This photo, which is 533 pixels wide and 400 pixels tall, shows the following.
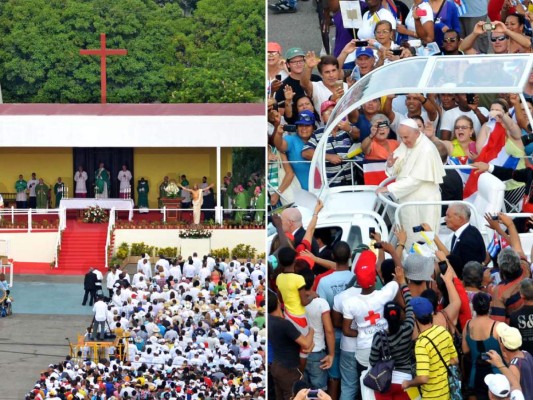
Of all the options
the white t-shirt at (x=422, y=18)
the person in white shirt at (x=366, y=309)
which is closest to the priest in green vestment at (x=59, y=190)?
the white t-shirt at (x=422, y=18)

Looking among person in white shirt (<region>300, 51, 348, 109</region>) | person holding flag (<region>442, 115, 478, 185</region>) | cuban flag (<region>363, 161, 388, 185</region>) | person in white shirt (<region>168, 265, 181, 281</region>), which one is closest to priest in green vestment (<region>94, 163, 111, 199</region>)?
person in white shirt (<region>168, 265, 181, 281</region>)

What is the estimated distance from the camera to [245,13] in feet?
162

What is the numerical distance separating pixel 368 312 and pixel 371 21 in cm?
354

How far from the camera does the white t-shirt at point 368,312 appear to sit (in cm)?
782

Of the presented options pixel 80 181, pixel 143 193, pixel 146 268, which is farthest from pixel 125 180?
pixel 146 268

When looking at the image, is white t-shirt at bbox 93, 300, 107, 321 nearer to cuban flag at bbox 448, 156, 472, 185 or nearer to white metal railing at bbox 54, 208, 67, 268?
white metal railing at bbox 54, 208, 67, 268

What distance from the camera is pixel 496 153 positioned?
8922 mm

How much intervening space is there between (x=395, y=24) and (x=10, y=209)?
24.1 m

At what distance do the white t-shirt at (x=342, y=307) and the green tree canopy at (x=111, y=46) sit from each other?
39.9m

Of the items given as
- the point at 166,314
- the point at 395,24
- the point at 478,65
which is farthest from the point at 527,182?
the point at 166,314

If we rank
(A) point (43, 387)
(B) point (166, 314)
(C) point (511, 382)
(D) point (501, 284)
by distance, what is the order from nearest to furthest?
(C) point (511, 382) → (D) point (501, 284) → (A) point (43, 387) → (B) point (166, 314)

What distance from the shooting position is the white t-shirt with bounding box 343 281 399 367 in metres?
7.82

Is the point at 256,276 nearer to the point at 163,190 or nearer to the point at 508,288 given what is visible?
the point at 163,190

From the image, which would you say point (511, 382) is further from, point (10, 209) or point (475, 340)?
point (10, 209)
